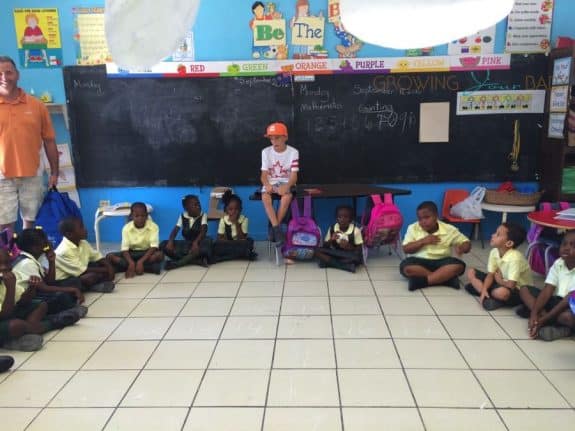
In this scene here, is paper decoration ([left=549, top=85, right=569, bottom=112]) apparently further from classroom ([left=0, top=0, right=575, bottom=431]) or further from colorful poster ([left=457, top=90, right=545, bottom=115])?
colorful poster ([left=457, top=90, right=545, bottom=115])

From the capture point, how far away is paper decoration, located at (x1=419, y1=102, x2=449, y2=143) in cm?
458

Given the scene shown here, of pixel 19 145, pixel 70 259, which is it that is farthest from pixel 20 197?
pixel 70 259

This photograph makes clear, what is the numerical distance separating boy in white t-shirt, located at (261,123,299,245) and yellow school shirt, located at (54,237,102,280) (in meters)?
1.48

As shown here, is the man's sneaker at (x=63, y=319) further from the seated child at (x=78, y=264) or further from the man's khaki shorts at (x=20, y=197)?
the man's khaki shorts at (x=20, y=197)

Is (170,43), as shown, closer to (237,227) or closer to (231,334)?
(231,334)

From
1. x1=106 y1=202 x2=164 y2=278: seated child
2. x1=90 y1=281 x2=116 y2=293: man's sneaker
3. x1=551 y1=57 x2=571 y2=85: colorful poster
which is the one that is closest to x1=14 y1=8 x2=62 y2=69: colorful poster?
x1=106 y1=202 x2=164 y2=278: seated child

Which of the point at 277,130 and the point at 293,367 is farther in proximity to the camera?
the point at 277,130

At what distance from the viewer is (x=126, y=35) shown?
84cm

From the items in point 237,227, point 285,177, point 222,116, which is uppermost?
point 222,116

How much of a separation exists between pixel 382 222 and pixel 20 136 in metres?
2.89

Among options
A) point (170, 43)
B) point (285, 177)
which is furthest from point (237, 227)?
point (170, 43)

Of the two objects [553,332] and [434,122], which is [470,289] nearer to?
[553,332]

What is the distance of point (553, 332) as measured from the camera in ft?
8.70

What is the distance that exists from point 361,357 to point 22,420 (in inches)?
60.8
